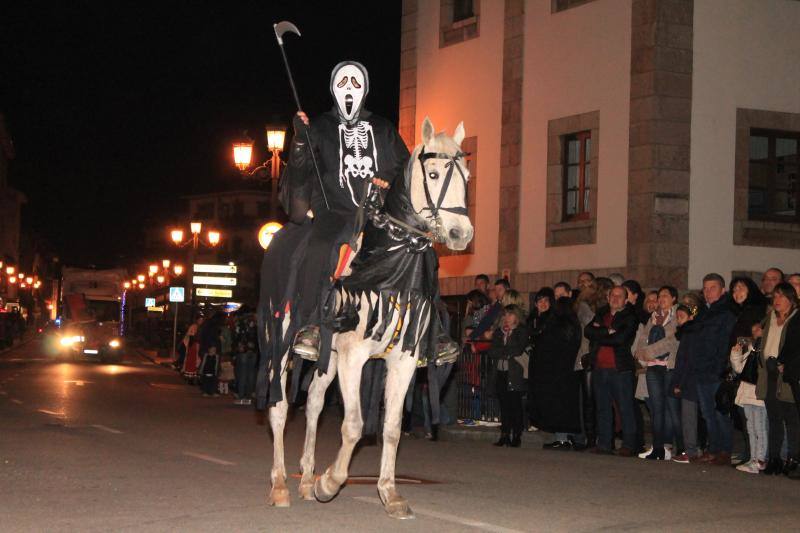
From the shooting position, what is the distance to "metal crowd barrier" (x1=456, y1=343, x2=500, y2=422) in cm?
1814

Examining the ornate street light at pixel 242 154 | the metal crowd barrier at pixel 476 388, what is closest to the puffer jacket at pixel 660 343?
the metal crowd barrier at pixel 476 388

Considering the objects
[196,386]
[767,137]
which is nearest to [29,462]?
[767,137]

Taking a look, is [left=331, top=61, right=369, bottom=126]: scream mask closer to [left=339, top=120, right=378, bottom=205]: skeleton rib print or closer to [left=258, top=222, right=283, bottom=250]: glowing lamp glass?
[left=339, top=120, right=378, bottom=205]: skeleton rib print

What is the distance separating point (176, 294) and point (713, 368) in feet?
107

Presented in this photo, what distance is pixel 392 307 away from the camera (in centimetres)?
902

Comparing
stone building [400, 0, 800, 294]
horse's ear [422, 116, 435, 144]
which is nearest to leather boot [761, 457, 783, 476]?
horse's ear [422, 116, 435, 144]

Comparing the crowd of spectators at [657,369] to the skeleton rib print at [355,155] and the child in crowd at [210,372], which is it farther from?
the child in crowd at [210,372]

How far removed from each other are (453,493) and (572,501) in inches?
38.7

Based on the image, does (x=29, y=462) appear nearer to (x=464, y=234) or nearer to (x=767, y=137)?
(x=464, y=234)

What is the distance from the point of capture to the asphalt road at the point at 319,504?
8719mm

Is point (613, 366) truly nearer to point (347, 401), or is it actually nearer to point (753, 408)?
point (753, 408)

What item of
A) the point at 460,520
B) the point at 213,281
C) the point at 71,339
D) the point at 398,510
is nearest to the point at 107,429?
the point at 398,510

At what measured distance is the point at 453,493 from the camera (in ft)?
34.4

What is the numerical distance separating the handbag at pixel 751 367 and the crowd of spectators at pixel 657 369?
1cm
